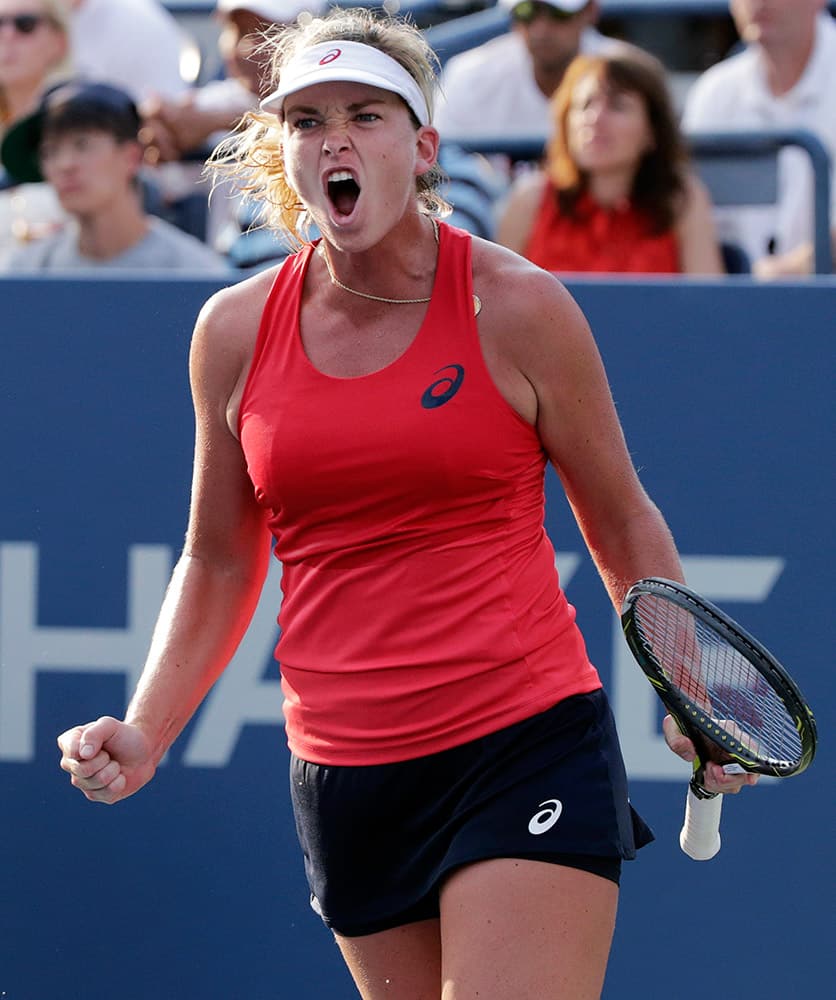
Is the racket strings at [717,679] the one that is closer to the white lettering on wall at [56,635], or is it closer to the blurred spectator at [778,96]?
the white lettering on wall at [56,635]

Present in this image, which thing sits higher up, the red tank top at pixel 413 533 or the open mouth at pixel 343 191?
the open mouth at pixel 343 191

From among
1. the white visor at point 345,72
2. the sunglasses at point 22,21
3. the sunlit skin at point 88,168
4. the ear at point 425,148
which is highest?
the white visor at point 345,72

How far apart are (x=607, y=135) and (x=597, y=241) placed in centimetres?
30

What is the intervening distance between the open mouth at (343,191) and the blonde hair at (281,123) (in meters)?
0.15

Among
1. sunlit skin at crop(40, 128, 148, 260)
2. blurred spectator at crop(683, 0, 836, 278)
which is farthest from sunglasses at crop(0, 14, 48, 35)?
blurred spectator at crop(683, 0, 836, 278)

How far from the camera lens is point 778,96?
226 inches

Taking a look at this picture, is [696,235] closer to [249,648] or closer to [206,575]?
[249,648]

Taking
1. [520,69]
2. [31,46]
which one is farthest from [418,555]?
[31,46]

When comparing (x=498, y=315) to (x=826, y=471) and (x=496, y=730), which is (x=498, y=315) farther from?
(x=826, y=471)

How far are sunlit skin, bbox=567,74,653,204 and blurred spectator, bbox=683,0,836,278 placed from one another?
1.58ft

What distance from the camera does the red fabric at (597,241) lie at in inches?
191

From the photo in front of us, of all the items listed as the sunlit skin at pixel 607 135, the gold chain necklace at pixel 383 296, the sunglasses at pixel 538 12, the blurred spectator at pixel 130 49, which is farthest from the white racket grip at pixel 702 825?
the blurred spectator at pixel 130 49

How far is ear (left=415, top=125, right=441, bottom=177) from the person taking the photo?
8.47 feet

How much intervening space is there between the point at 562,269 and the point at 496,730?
2.69 m
